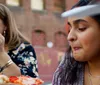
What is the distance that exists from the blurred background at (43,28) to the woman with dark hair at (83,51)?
1861cm

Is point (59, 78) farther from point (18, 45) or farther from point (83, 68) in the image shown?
point (18, 45)

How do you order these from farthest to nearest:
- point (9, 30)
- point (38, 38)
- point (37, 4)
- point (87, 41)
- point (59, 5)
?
point (59, 5) → point (37, 4) → point (38, 38) → point (9, 30) → point (87, 41)

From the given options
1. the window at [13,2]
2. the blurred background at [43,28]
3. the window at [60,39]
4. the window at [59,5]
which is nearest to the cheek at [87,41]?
the blurred background at [43,28]

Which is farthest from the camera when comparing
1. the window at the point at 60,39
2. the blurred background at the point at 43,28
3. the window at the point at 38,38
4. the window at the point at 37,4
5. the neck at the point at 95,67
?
the window at the point at 60,39

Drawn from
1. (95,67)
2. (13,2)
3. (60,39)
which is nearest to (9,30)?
(95,67)

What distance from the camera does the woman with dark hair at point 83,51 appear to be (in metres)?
1.42

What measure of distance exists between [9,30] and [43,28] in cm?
2008

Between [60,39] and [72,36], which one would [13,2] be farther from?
[72,36]

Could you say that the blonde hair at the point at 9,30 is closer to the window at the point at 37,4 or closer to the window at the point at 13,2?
the window at the point at 13,2

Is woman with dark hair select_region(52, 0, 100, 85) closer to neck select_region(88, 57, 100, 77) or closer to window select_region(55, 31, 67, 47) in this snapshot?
neck select_region(88, 57, 100, 77)

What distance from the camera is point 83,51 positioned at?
143cm

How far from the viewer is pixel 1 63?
1.99m

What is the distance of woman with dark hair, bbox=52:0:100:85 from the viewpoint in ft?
4.65

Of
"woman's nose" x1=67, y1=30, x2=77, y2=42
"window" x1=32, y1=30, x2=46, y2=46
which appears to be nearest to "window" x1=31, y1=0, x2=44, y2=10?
"window" x1=32, y1=30, x2=46, y2=46
